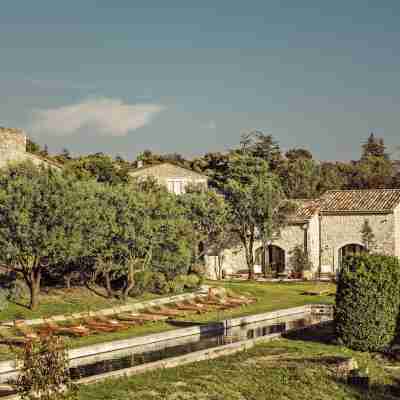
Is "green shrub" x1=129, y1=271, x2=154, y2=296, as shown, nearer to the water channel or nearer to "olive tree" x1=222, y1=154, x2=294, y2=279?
the water channel

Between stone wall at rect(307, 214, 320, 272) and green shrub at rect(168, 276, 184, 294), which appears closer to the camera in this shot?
green shrub at rect(168, 276, 184, 294)

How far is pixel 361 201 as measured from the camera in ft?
144

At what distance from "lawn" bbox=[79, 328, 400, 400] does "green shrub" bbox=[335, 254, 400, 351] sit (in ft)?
2.82

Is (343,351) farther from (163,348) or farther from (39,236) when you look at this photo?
(39,236)

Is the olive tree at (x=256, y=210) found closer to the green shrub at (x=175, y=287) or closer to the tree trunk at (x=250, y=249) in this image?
the tree trunk at (x=250, y=249)

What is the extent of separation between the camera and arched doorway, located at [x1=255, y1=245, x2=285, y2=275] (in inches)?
1746

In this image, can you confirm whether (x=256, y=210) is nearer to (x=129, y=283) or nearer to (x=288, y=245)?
(x=288, y=245)

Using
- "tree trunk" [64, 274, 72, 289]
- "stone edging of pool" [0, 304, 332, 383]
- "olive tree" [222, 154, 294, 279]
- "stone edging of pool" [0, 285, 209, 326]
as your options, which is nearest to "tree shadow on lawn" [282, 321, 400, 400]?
"stone edging of pool" [0, 304, 332, 383]

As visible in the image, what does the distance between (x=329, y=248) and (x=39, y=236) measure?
25335 mm

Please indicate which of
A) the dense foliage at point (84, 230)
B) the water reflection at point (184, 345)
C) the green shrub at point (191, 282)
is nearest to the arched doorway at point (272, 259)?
the green shrub at point (191, 282)

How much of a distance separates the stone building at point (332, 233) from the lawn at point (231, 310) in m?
5.61

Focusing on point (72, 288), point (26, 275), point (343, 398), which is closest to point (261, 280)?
point (72, 288)

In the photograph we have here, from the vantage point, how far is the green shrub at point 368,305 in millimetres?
17516

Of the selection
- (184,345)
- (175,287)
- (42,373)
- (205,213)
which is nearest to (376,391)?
(184,345)
